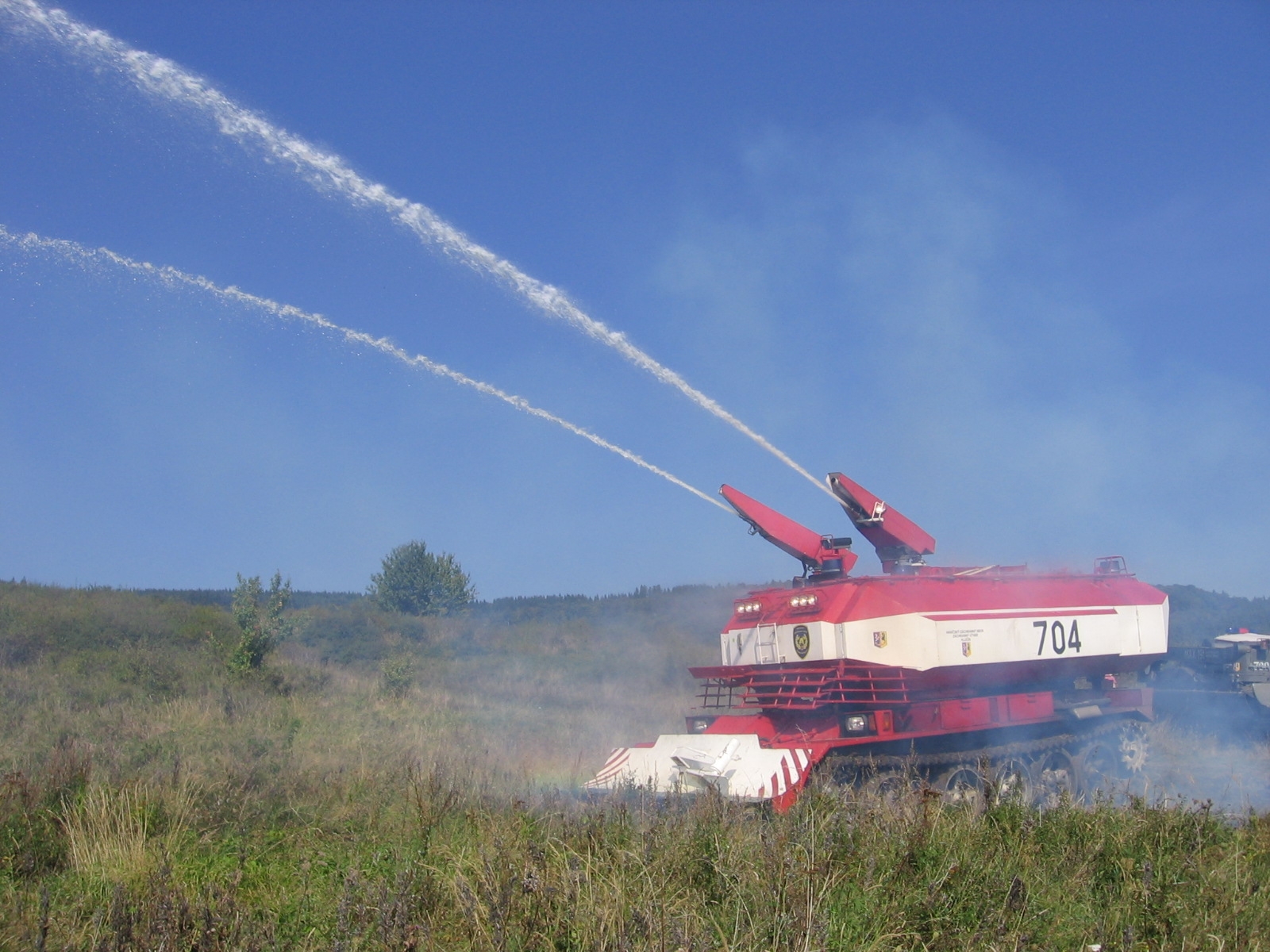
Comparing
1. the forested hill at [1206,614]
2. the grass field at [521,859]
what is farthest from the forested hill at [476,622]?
the grass field at [521,859]

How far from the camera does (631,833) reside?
20.6 ft

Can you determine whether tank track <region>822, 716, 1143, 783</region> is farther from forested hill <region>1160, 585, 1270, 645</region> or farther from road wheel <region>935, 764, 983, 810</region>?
forested hill <region>1160, 585, 1270, 645</region>

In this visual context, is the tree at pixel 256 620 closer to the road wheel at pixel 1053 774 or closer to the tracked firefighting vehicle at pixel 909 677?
the tracked firefighting vehicle at pixel 909 677

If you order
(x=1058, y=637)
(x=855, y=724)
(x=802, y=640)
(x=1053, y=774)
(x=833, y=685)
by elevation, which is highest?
(x=1058, y=637)

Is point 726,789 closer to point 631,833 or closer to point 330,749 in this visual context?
point 631,833

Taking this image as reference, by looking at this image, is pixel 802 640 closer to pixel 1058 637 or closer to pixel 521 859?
pixel 1058 637

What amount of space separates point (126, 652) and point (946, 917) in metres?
18.3

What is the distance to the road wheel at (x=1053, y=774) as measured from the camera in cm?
1140

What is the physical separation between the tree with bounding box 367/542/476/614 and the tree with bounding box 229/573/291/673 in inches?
697

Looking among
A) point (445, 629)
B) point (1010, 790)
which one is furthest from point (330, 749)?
point (445, 629)

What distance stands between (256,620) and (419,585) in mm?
23060

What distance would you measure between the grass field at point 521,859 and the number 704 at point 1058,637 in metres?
2.17

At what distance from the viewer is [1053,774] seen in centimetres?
1195

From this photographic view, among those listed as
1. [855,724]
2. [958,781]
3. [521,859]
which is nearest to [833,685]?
[855,724]
